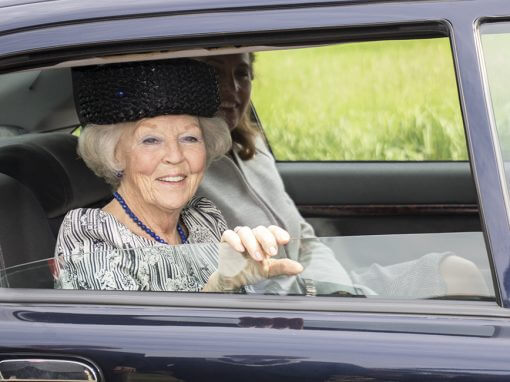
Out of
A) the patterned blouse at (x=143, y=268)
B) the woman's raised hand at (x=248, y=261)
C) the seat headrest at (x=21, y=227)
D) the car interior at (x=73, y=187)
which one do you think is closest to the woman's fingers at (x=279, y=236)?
the woman's raised hand at (x=248, y=261)

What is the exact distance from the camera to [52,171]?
3.01m

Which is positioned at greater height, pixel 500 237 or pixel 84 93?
pixel 84 93

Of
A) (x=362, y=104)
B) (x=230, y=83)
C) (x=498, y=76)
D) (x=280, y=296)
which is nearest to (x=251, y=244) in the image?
(x=280, y=296)

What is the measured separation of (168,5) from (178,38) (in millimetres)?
74

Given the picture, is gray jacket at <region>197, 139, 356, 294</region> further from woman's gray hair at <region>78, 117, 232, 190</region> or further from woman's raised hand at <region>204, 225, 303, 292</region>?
woman's raised hand at <region>204, 225, 303, 292</region>

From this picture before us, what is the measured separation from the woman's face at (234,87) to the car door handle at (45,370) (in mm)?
1236

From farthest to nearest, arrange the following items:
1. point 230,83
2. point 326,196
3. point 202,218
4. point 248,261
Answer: point 326,196 → point 230,83 → point 202,218 → point 248,261

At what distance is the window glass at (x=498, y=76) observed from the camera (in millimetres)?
1946

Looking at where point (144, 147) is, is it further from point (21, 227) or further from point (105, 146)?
point (21, 227)

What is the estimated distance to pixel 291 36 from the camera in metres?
2.00

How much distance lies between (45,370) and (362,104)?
550 cm

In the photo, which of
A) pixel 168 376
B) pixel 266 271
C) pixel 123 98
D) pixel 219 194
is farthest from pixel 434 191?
pixel 168 376

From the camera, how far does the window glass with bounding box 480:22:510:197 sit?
1.95m

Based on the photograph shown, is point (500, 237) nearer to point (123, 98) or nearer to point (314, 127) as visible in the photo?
point (123, 98)
